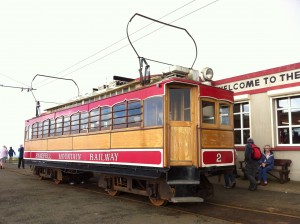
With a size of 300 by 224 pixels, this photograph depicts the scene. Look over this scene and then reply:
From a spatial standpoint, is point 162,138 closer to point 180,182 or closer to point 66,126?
point 180,182

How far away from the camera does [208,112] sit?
28.0 feet

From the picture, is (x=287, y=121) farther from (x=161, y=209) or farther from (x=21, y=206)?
(x=21, y=206)

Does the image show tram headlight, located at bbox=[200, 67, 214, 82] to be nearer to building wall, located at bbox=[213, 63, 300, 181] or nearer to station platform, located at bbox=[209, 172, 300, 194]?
building wall, located at bbox=[213, 63, 300, 181]

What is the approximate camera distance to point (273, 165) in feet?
38.8

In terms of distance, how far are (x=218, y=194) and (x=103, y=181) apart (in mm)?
3666

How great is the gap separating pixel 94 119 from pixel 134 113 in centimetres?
242

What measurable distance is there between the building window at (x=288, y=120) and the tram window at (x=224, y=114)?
437 centimetres

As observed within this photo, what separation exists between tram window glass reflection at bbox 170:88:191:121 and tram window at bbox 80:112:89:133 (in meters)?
4.15

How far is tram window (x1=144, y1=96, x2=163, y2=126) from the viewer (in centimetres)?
802

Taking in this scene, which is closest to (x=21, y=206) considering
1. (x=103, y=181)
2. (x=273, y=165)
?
(x=103, y=181)

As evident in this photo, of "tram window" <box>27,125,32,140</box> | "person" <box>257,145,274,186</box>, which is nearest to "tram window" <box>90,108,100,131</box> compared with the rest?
"person" <box>257,145,274,186</box>

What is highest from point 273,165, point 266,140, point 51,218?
point 266,140

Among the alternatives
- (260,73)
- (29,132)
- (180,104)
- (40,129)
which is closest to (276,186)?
(260,73)

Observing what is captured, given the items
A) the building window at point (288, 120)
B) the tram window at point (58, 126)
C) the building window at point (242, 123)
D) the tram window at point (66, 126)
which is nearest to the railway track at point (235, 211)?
the building window at point (288, 120)
